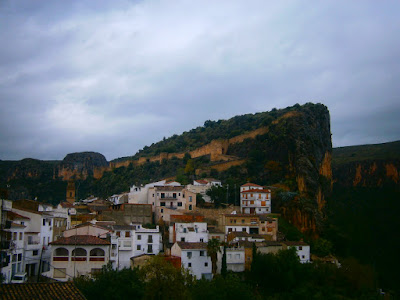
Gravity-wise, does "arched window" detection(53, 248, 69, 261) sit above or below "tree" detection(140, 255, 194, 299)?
above

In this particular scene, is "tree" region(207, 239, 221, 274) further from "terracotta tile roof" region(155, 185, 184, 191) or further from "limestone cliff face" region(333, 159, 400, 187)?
"limestone cliff face" region(333, 159, 400, 187)

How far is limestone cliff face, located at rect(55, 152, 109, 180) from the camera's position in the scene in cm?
14615

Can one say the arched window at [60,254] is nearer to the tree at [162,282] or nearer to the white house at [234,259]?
the tree at [162,282]

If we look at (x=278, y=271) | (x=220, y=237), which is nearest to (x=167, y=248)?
(x=220, y=237)

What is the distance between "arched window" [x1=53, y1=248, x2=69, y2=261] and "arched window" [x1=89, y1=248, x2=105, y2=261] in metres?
2.34

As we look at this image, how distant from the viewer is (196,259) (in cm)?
5088

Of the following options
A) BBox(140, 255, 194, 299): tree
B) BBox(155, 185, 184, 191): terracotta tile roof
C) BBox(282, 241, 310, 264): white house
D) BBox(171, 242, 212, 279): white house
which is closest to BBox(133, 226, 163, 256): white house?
BBox(171, 242, 212, 279): white house

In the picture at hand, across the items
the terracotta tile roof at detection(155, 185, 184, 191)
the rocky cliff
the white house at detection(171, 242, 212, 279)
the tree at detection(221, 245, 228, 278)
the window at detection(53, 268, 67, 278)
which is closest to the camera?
the window at detection(53, 268, 67, 278)

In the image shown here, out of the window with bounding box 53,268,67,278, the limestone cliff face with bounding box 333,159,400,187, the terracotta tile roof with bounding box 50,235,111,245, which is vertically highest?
the limestone cliff face with bounding box 333,159,400,187

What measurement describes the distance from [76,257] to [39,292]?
25765mm

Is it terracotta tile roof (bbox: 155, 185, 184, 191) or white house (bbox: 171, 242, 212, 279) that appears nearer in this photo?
white house (bbox: 171, 242, 212, 279)

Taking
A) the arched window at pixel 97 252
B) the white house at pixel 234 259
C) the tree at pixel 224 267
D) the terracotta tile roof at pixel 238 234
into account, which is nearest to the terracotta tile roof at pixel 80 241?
the arched window at pixel 97 252

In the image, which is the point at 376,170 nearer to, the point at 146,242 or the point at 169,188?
the point at 169,188

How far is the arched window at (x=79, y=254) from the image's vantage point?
45.8 m
